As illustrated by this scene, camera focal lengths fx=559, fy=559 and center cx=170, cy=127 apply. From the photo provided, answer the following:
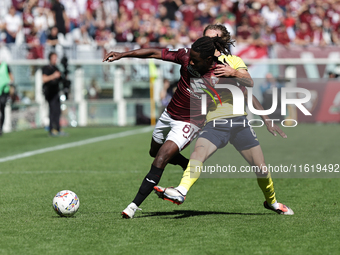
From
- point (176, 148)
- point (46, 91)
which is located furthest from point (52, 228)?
point (46, 91)

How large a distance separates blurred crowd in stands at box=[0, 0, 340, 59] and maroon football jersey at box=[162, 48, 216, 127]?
48.9 ft

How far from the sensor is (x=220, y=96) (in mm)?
5754

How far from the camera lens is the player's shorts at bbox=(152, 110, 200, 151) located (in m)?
5.60

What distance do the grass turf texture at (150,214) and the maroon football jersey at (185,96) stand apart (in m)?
1.04

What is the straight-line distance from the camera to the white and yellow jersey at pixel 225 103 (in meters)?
5.64

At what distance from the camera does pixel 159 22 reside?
69.8 feet

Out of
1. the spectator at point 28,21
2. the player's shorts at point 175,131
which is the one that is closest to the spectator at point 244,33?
the spectator at point 28,21

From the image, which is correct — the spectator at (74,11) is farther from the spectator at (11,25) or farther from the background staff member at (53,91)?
the background staff member at (53,91)

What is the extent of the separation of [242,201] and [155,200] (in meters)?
1.06

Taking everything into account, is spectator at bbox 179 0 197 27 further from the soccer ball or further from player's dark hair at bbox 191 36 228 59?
the soccer ball

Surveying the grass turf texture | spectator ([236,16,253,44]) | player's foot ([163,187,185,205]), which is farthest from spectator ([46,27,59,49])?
player's foot ([163,187,185,205])

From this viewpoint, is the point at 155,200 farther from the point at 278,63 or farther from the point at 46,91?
the point at 278,63

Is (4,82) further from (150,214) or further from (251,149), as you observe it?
(251,149)

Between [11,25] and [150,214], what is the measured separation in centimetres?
1664
